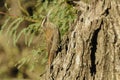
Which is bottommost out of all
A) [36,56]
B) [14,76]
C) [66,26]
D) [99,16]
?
[14,76]

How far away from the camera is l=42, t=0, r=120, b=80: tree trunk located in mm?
2727

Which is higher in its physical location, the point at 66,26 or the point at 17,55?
the point at 66,26

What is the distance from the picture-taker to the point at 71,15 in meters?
3.49

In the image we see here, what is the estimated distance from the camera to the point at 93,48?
9.08 feet

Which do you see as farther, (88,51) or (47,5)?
(47,5)

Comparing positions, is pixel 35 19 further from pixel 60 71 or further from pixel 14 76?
pixel 14 76

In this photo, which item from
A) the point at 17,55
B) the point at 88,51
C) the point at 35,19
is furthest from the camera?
the point at 17,55

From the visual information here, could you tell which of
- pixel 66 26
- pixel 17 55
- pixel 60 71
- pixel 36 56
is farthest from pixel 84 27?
pixel 17 55

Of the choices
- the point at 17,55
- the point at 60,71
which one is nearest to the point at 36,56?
the point at 60,71

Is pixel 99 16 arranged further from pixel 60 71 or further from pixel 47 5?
pixel 47 5

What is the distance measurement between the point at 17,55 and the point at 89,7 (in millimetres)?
5274

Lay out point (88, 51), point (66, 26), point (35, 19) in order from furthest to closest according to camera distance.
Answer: point (35, 19), point (66, 26), point (88, 51)

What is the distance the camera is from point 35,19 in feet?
12.3

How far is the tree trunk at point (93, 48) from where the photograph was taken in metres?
2.73
